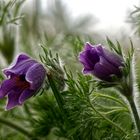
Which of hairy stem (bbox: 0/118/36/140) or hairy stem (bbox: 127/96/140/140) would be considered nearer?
hairy stem (bbox: 127/96/140/140)

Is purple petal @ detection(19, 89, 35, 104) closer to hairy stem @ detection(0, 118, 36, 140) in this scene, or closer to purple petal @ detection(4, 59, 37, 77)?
purple petal @ detection(4, 59, 37, 77)

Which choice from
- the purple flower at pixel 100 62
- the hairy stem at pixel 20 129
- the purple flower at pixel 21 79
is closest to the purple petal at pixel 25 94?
the purple flower at pixel 21 79

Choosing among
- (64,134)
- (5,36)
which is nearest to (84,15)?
(5,36)

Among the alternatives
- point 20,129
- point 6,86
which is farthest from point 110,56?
point 20,129

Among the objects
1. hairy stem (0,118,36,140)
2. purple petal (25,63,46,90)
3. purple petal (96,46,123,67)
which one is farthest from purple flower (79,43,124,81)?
hairy stem (0,118,36,140)

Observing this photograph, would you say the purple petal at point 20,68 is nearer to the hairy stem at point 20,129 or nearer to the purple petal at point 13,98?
the purple petal at point 13,98

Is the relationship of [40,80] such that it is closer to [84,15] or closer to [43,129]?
[43,129]

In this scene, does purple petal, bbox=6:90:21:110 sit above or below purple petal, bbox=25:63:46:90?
below
